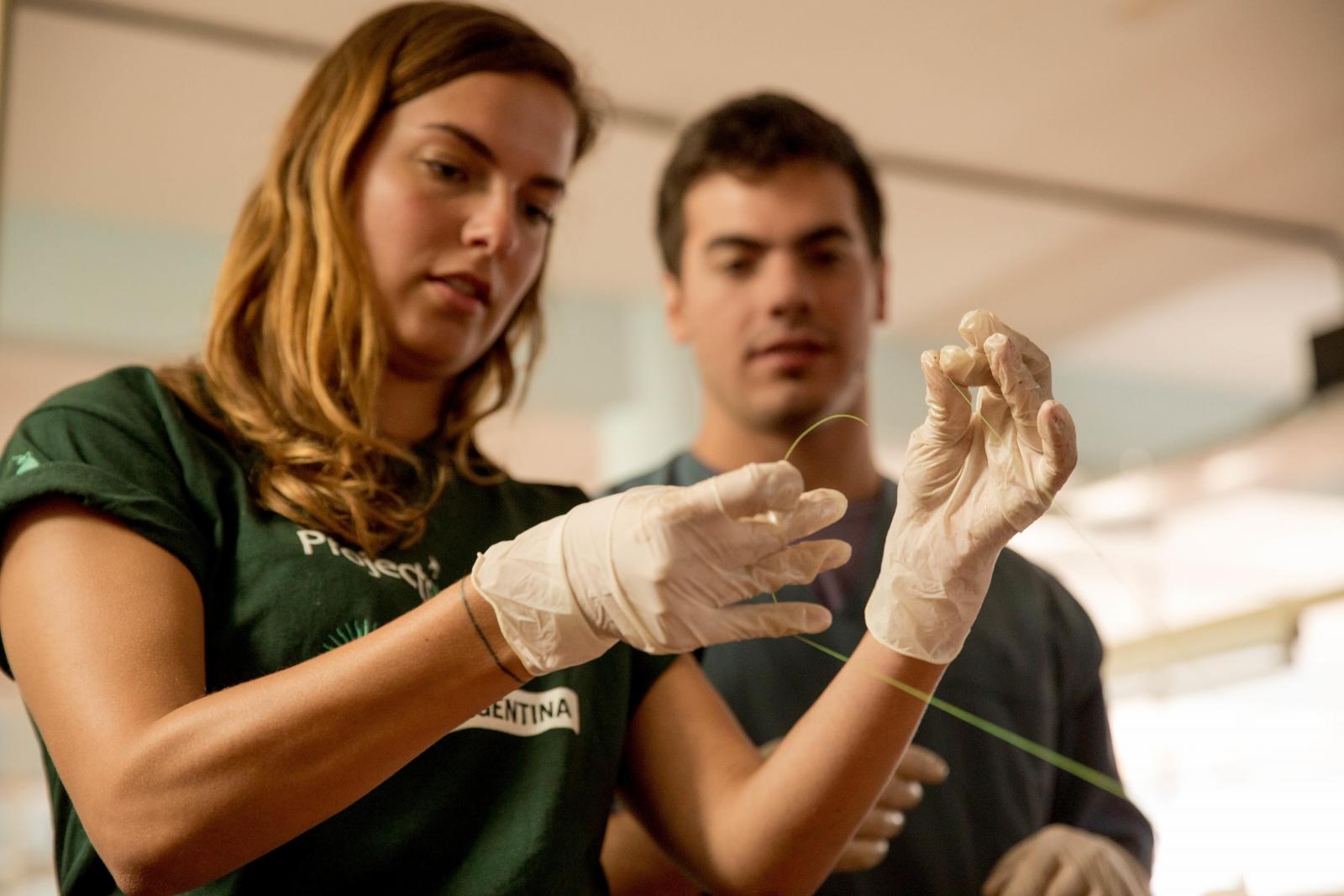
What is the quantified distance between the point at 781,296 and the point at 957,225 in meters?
2.32

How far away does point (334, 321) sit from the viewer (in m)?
1.07

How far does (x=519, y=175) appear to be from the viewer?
1.15 m

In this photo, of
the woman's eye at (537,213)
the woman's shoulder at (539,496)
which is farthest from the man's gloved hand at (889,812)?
the woman's eye at (537,213)

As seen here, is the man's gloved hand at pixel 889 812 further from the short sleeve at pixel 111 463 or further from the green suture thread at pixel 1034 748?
the short sleeve at pixel 111 463

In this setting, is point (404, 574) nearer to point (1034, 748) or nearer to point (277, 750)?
point (277, 750)

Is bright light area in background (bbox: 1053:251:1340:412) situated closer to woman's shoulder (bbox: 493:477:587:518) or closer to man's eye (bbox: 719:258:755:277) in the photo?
man's eye (bbox: 719:258:755:277)

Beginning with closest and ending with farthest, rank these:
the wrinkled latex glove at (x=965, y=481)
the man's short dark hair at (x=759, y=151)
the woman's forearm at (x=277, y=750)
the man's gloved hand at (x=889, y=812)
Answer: the woman's forearm at (x=277, y=750) < the wrinkled latex glove at (x=965, y=481) < the man's gloved hand at (x=889, y=812) < the man's short dark hair at (x=759, y=151)

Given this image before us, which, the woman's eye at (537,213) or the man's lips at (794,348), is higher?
the woman's eye at (537,213)

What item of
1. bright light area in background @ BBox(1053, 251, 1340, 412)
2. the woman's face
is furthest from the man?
bright light area in background @ BBox(1053, 251, 1340, 412)

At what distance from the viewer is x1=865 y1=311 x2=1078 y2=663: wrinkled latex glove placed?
86 cm

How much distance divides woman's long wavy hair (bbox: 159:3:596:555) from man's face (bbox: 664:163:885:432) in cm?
46

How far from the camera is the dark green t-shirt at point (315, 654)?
0.88 m

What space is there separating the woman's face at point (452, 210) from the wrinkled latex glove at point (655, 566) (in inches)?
13.5

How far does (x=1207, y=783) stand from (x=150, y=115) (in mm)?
2776
